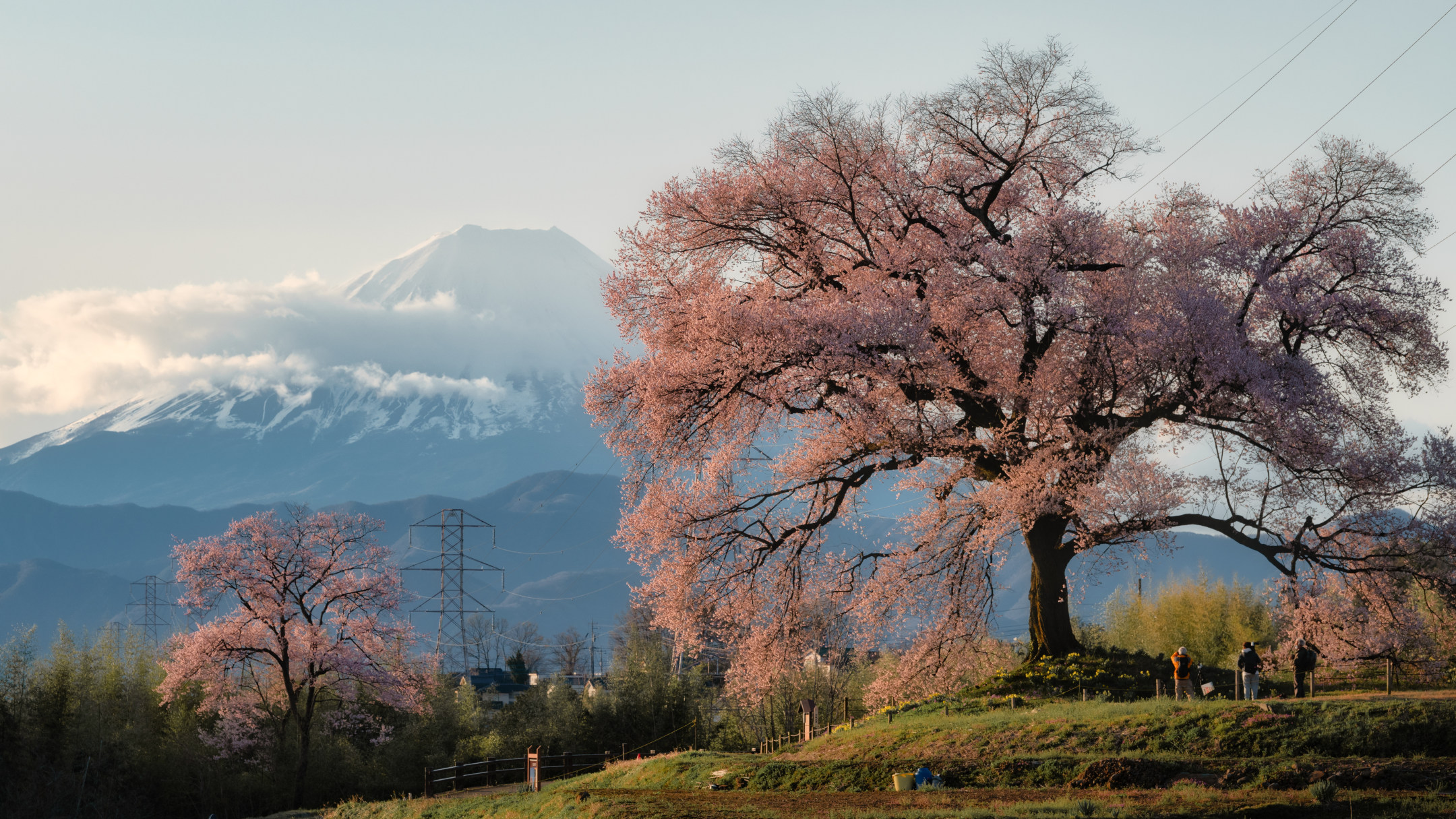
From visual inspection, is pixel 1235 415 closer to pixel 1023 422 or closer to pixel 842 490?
pixel 1023 422

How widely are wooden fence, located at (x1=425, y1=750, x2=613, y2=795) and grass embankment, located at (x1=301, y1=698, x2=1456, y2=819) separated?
1544 cm

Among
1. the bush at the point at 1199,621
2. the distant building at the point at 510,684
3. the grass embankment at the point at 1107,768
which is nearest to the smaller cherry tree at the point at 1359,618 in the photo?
the grass embankment at the point at 1107,768

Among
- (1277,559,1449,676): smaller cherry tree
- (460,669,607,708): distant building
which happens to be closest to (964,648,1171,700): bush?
(1277,559,1449,676): smaller cherry tree

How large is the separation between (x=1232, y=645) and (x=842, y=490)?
41.4 meters

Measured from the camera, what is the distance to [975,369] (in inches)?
1051

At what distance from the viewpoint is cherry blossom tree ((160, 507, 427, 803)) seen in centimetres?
4756

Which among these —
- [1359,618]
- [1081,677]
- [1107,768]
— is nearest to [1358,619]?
[1359,618]

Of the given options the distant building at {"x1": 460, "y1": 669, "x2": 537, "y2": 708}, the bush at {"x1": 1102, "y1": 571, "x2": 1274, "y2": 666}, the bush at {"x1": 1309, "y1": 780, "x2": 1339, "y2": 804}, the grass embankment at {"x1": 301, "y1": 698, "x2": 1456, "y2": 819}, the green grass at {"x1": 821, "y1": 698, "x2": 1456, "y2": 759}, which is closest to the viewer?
the bush at {"x1": 1309, "y1": 780, "x2": 1339, "y2": 804}

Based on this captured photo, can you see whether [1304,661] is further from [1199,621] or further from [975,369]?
[1199,621]

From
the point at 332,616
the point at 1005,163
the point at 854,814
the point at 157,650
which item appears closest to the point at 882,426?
the point at 1005,163

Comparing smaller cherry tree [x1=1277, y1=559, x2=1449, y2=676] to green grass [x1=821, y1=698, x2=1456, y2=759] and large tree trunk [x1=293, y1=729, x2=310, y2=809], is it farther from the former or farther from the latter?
large tree trunk [x1=293, y1=729, x2=310, y2=809]

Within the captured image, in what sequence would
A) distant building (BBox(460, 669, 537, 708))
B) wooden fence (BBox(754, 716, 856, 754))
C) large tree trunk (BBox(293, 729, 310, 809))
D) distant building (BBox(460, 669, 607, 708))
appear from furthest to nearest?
distant building (BBox(460, 669, 537, 708))
distant building (BBox(460, 669, 607, 708))
large tree trunk (BBox(293, 729, 310, 809))
wooden fence (BBox(754, 716, 856, 754))

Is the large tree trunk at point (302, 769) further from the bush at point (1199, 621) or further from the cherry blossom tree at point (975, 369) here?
the bush at point (1199, 621)

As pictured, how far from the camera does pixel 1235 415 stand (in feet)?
83.5
